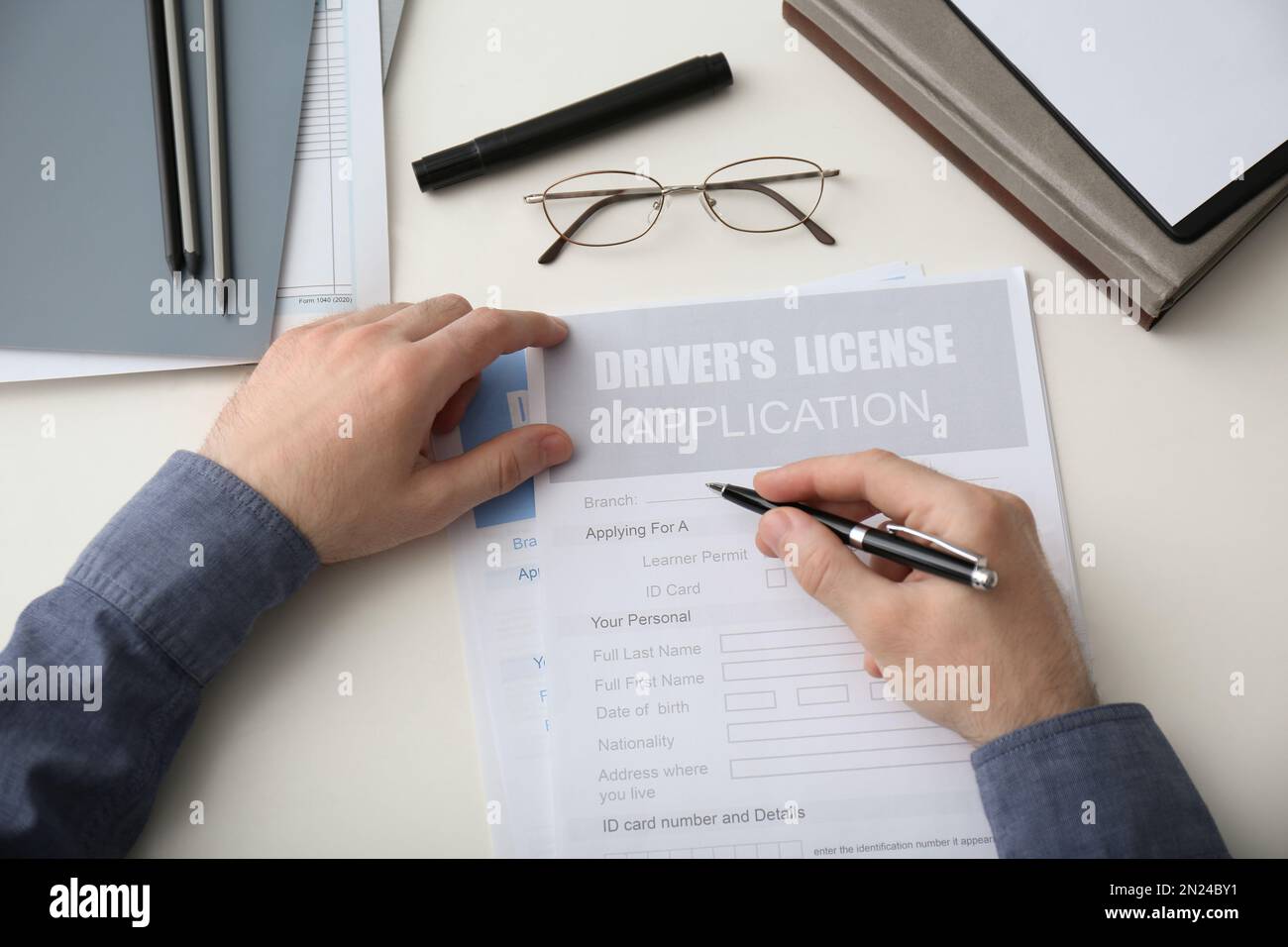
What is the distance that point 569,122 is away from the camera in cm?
89

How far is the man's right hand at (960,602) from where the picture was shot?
2.30 ft

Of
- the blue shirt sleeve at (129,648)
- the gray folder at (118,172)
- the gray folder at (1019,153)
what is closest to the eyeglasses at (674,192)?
the gray folder at (1019,153)

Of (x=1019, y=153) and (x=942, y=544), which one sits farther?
(x=1019, y=153)

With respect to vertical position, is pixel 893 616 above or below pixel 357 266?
below

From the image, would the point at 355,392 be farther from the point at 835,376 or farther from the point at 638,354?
the point at 835,376

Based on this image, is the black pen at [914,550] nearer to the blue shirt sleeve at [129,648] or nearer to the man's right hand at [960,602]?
the man's right hand at [960,602]

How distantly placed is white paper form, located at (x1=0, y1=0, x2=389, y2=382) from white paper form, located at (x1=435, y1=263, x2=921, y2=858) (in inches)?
6.5

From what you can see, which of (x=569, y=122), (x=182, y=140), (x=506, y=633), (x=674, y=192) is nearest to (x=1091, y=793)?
(x=506, y=633)

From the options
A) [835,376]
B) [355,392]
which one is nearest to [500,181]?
[355,392]

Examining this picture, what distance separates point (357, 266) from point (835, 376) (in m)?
0.46

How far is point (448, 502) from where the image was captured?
0.79 m

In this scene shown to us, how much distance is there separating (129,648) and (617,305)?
0.49 meters

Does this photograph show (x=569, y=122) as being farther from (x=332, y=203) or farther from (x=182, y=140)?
(x=182, y=140)
